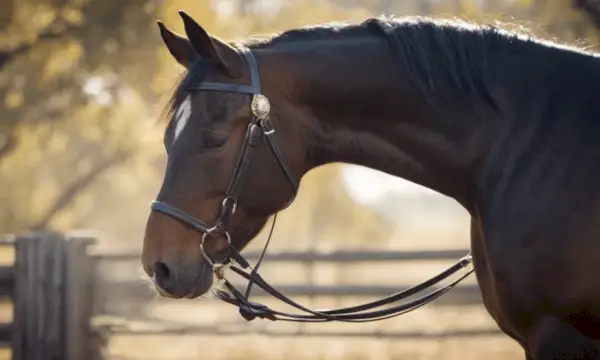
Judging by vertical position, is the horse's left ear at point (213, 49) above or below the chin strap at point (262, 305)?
above

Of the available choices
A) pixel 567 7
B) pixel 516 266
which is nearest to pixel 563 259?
pixel 516 266

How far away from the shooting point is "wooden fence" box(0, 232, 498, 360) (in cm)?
671

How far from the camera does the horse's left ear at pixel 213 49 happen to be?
10.1ft

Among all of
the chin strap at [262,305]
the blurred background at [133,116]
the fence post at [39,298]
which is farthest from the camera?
the blurred background at [133,116]

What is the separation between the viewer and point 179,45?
10.9 ft

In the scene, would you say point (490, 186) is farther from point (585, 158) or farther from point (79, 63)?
point (79, 63)

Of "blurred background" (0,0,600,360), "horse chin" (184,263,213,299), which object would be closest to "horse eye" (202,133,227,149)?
"horse chin" (184,263,213,299)

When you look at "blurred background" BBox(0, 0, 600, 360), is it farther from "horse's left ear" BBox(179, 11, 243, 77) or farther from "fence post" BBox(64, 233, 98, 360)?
"horse's left ear" BBox(179, 11, 243, 77)

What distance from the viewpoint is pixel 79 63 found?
1309 cm

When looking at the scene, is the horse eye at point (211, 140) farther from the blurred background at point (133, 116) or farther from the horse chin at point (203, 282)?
the blurred background at point (133, 116)

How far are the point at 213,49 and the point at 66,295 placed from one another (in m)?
4.18

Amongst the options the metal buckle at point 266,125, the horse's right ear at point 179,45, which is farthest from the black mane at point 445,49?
the metal buckle at point 266,125

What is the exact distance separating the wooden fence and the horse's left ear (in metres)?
4.02

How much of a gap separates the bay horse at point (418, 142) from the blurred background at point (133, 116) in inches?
179
